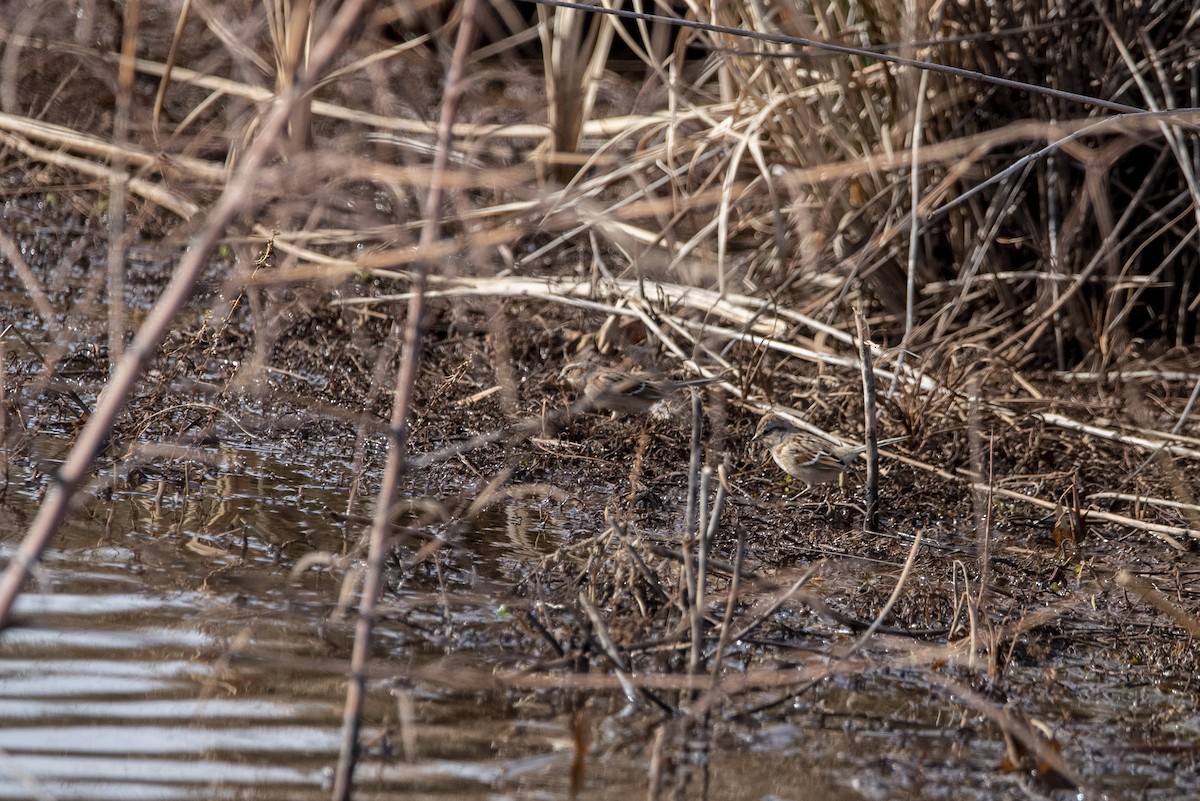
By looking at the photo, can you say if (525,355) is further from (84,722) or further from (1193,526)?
(84,722)

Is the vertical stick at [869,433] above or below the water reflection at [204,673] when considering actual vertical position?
above

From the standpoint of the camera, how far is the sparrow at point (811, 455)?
17.5 ft

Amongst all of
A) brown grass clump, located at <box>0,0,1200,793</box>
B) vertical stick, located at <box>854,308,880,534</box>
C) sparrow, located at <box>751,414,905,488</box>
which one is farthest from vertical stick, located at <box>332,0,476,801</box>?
sparrow, located at <box>751,414,905,488</box>

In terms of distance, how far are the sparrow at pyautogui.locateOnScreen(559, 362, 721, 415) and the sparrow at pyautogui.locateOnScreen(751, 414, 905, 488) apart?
21.5 inches

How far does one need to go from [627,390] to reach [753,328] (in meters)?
1.17

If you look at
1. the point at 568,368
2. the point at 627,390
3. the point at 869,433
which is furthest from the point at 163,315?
the point at 568,368

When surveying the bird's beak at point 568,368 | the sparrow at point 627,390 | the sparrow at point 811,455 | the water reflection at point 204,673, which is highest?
the bird's beak at point 568,368

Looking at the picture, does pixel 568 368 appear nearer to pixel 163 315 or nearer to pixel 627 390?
pixel 627 390

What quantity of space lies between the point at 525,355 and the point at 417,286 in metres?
4.55

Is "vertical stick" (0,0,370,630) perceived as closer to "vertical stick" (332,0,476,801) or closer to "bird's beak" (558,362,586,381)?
"vertical stick" (332,0,476,801)

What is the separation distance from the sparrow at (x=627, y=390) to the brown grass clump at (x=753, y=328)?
0.21 m

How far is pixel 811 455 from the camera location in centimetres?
533

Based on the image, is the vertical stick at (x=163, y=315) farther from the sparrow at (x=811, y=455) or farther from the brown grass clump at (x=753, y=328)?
the sparrow at (x=811, y=455)

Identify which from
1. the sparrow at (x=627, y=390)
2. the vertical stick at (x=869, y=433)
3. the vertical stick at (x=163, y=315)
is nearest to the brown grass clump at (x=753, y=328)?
the vertical stick at (x=869, y=433)
